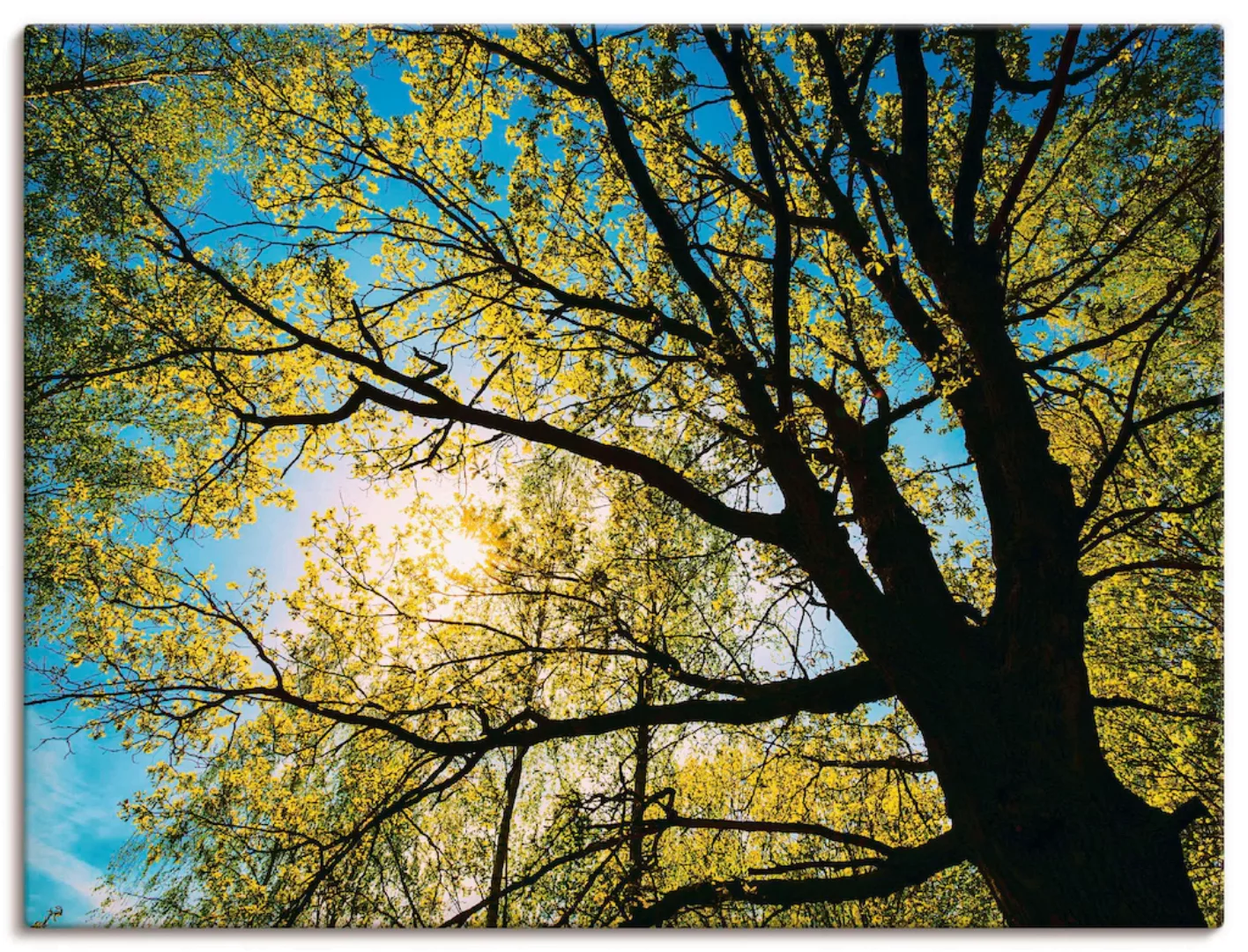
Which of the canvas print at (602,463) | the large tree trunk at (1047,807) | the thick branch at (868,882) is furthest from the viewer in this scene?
the canvas print at (602,463)

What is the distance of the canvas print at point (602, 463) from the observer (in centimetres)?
222

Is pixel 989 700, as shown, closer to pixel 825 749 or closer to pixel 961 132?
pixel 825 749

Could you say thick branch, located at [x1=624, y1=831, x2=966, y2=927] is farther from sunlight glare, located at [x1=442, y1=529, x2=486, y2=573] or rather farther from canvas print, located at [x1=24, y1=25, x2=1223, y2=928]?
sunlight glare, located at [x1=442, y1=529, x2=486, y2=573]

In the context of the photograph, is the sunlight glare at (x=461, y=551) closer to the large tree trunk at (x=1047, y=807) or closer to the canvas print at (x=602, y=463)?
the canvas print at (x=602, y=463)

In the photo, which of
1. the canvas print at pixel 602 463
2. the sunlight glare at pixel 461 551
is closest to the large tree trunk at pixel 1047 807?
the canvas print at pixel 602 463

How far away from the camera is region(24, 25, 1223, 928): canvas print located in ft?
7.29

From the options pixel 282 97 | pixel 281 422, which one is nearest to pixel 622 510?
pixel 281 422

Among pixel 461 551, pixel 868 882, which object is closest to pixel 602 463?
pixel 461 551

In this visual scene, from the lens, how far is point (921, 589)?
8.00 ft

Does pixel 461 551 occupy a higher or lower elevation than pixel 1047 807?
higher

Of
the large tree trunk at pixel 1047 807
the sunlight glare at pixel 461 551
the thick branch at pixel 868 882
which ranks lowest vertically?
the thick branch at pixel 868 882

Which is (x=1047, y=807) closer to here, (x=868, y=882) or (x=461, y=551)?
(x=868, y=882)

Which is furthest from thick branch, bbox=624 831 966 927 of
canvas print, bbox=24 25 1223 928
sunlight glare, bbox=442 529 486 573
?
sunlight glare, bbox=442 529 486 573

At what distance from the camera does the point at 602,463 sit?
2.69 m
